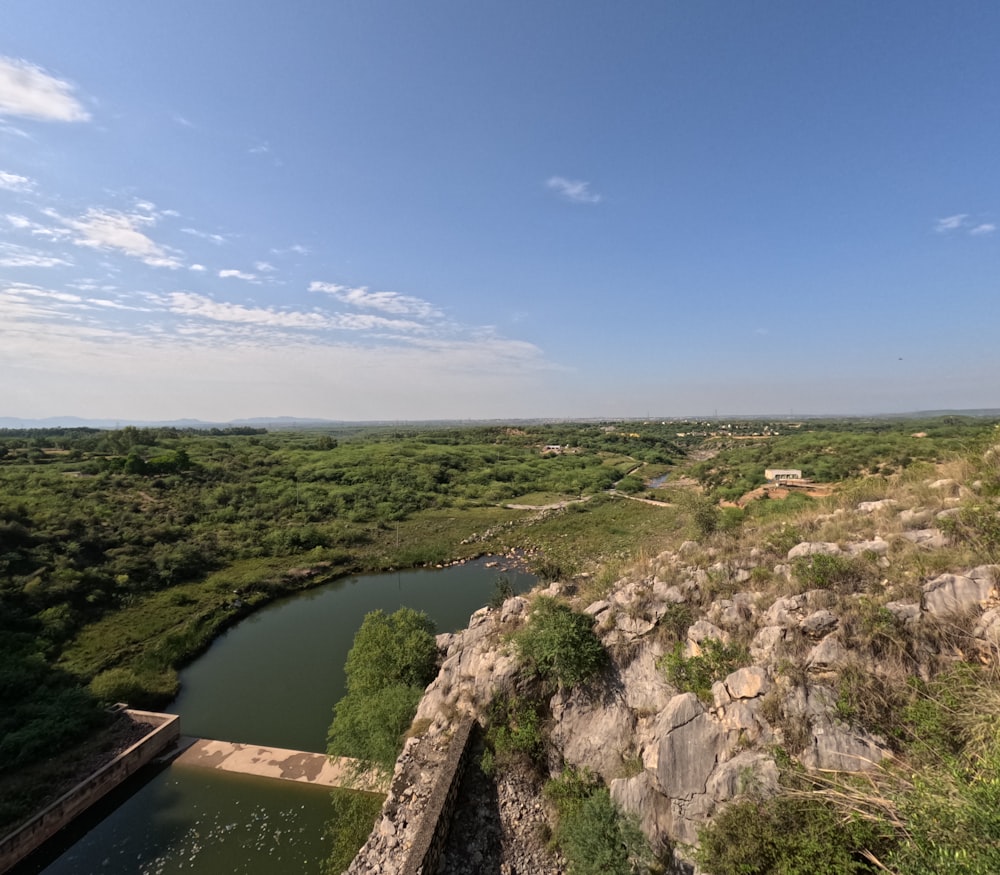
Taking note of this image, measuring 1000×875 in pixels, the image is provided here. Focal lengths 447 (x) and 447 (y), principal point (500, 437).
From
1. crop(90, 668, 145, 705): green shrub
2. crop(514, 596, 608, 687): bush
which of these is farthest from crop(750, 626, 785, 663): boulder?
crop(90, 668, 145, 705): green shrub

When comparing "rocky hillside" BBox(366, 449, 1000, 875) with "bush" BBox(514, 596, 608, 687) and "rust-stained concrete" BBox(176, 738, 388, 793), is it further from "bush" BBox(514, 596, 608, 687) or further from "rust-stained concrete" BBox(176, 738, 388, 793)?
"rust-stained concrete" BBox(176, 738, 388, 793)

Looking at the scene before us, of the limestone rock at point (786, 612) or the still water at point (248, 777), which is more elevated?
the limestone rock at point (786, 612)

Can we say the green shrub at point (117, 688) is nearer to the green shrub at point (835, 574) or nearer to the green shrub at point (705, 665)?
the green shrub at point (705, 665)

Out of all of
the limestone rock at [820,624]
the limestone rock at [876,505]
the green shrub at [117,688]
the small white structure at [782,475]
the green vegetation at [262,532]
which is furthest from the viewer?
the small white structure at [782,475]

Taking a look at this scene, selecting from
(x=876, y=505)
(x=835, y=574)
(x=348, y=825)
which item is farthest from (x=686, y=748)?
(x=348, y=825)

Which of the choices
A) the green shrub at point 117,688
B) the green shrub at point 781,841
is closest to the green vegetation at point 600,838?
the green shrub at point 781,841

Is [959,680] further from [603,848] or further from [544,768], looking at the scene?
[544,768]
